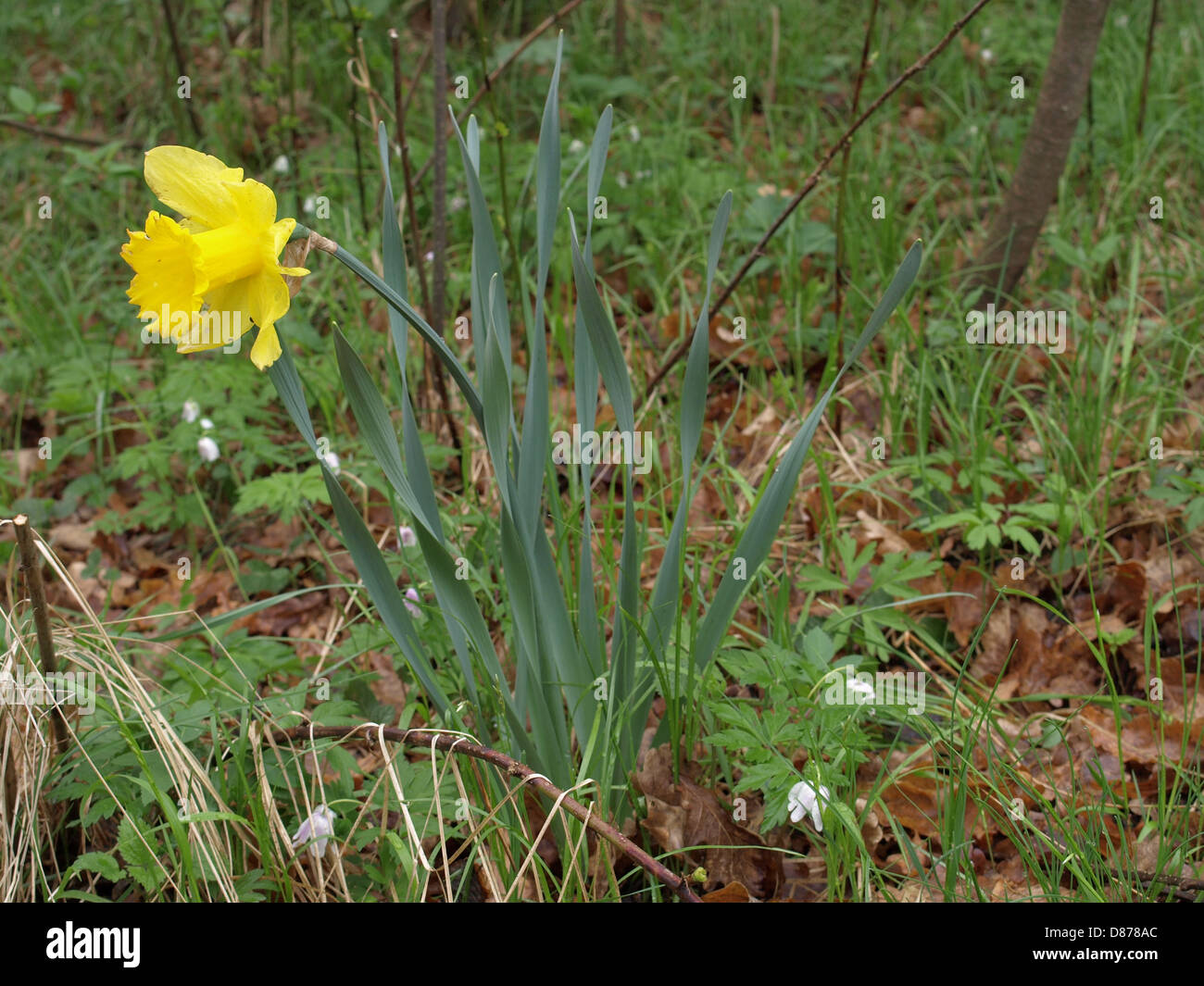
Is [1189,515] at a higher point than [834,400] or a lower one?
lower

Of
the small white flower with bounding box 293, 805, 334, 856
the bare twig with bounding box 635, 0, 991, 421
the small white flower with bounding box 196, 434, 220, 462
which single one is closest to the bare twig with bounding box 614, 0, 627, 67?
the bare twig with bounding box 635, 0, 991, 421

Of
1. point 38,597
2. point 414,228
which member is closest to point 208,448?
point 414,228

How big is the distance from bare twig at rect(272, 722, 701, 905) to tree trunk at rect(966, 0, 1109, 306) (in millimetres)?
1765

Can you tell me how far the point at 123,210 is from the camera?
3482 millimetres

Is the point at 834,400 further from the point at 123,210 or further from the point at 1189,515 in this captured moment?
the point at 123,210

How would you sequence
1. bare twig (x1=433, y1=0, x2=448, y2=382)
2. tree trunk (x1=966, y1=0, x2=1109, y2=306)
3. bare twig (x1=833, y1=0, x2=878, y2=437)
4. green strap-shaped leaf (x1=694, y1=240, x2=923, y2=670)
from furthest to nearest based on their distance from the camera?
tree trunk (x1=966, y1=0, x2=1109, y2=306) → bare twig (x1=433, y1=0, x2=448, y2=382) → bare twig (x1=833, y1=0, x2=878, y2=437) → green strap-shaped leaf (x1=694, y1=240, x2=923, y2=670)

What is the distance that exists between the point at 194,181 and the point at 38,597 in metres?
0.72

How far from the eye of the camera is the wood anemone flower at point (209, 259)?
3.21ft

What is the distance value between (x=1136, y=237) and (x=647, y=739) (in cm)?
197

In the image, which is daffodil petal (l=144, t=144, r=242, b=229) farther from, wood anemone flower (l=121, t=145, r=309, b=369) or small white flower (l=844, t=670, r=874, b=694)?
small white flower (l=844, t=670, r=874, b=694)

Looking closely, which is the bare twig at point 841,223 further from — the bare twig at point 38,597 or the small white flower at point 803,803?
the bare twig at point 38,597

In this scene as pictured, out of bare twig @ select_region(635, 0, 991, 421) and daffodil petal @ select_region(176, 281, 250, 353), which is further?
bare twig @ select_region(635, 0, 991, 421)

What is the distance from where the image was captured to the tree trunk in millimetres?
2369

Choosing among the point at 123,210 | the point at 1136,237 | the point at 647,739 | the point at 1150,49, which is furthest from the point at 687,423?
the point at 123,210
